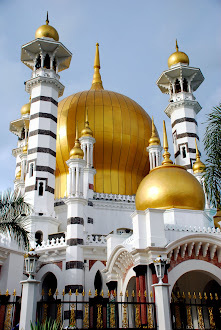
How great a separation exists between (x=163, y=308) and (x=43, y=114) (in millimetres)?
19609

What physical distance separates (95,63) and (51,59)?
35.2 feet

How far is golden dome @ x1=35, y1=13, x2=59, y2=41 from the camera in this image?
29.7 m

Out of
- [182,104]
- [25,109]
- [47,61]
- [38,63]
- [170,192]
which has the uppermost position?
[25,109]

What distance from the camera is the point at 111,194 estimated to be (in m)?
26.4

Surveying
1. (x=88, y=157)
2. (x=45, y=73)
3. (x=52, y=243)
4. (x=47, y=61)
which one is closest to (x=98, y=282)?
(x=52, y=243)

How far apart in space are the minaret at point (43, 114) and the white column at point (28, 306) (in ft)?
46.7

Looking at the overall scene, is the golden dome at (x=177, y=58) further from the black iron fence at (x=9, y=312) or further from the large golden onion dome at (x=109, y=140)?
the black iron fence at (x=9, y=312)

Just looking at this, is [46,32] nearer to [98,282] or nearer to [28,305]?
[98,282]

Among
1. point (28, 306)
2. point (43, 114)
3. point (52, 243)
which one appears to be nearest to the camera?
point (28, 306)

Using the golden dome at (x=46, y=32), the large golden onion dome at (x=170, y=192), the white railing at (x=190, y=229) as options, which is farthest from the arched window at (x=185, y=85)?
the white railing at (x=190, y=229)

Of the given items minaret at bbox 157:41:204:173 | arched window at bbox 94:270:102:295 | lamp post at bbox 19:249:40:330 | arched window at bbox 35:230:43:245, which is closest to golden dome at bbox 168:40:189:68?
minaret at bbox 157:41:204:173

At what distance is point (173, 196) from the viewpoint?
54.0 ft

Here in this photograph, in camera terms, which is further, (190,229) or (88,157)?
(88,157)

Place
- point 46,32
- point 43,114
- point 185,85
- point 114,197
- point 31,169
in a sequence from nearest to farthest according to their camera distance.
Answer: point 31,169, point 114,197, point 43,114, point 46,32, point 185,85
